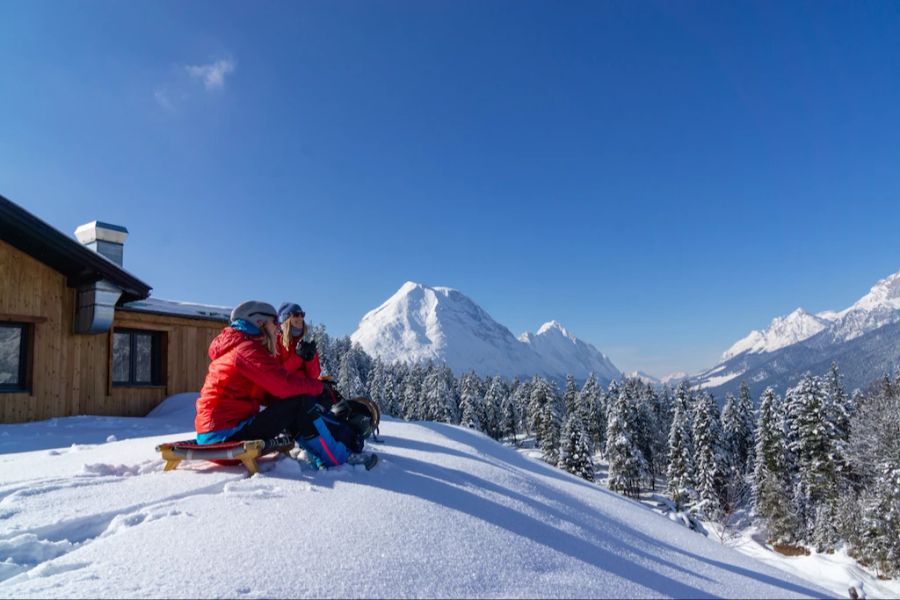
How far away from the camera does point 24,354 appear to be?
10.5 m

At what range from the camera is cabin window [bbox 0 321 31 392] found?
10289mm

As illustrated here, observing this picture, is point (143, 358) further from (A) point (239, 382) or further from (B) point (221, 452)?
(B) point (221, 452)

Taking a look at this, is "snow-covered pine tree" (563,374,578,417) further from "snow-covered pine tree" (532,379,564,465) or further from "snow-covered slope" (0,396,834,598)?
"snow-covered slope" (0,396,834,598)

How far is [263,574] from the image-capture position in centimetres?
282

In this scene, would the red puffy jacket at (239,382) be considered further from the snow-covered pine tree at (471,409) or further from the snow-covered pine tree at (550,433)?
the snow-covered pine tree at (471,409)

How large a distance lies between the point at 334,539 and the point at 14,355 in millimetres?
11103

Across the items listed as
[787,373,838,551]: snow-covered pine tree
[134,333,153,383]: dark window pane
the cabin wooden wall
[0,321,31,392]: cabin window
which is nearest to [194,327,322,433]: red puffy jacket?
the cabin wooden wall

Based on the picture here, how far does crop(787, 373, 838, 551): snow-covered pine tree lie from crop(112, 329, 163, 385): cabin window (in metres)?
43.2

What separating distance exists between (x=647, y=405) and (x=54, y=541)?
65.4m

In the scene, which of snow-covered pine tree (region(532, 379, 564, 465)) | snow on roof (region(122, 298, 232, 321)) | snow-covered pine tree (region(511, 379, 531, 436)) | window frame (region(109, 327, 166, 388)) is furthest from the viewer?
snow-covered pine tree (region(511, 379, 531, 436))

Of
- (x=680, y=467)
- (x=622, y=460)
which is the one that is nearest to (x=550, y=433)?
(x=622, y=460)

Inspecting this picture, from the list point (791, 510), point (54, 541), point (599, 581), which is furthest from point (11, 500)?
point (791, 510)

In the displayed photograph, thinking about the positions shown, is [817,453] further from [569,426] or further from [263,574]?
[263,574]

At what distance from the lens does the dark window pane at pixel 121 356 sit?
12.5 meters
